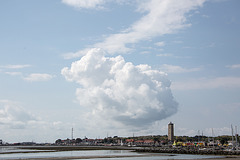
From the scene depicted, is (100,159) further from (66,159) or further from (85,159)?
(66,159)

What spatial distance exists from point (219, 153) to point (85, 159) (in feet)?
192

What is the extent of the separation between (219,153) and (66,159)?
214 ft

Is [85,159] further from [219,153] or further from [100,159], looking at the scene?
[219,153]

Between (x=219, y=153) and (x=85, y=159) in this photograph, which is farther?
(x=219, y=153)

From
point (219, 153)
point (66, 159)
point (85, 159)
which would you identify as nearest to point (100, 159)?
point (85, 159)

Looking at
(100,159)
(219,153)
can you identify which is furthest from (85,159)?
(219,153)

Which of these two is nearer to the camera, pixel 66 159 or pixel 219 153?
pixel 66 159

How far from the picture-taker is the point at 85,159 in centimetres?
9450

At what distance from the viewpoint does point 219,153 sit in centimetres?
12000

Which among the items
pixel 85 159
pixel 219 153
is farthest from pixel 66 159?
pixel 219 153

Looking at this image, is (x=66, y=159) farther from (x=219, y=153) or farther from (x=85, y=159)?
(x=219, y=153)

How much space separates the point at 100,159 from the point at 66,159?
36.8ft

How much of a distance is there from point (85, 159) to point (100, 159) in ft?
16.0

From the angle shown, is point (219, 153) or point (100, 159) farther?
point (219, 153)
